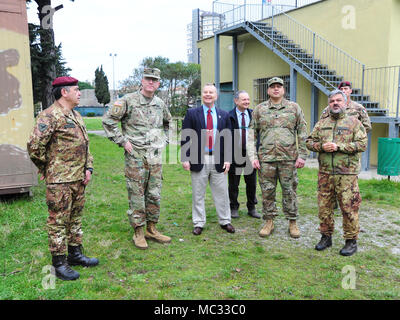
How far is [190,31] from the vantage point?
71.4 meters

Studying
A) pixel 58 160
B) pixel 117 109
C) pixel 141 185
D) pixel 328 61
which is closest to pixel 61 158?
pixel 58 160

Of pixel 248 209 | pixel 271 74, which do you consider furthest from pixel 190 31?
pixel 248 209

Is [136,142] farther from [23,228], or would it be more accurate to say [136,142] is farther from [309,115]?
[309,115]

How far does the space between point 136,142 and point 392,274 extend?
10.1 ft

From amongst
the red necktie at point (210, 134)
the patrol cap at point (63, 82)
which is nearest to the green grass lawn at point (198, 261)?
the red necktie at point (210, 134)

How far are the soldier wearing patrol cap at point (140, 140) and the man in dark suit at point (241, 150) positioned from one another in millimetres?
1413

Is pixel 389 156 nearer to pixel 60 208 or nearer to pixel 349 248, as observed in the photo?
pixel 349 248

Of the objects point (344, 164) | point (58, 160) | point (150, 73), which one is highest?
point (150, 73)

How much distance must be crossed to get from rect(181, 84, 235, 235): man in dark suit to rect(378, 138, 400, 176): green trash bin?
4280mm

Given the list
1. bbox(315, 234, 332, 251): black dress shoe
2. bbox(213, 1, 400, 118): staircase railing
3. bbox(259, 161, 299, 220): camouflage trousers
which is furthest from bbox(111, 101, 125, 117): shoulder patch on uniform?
bbox(213, 1, 400, 118): staircase railing

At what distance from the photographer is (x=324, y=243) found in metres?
4.12

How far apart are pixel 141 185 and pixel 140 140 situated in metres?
0.53
